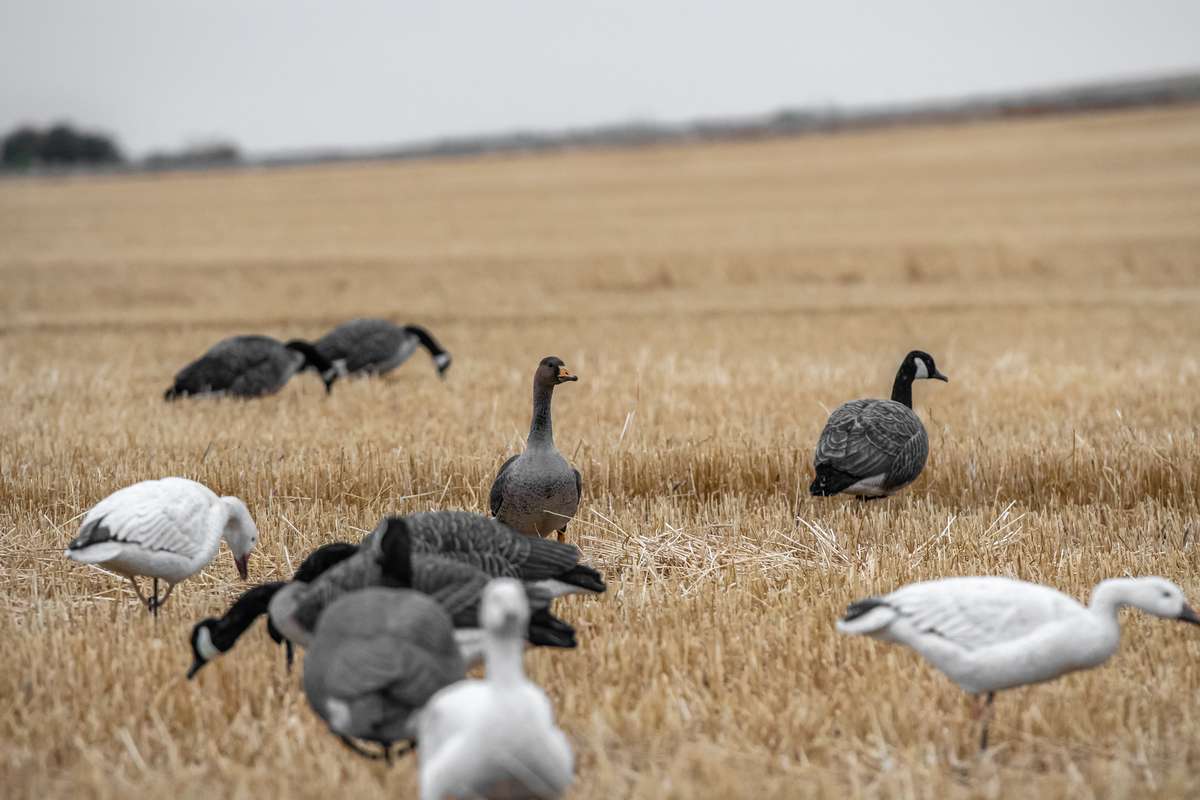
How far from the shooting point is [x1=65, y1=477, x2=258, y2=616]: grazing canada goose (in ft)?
18.7

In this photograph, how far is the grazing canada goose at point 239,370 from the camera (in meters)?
12.7

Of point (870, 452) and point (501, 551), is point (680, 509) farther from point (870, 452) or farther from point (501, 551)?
point (501, 551)

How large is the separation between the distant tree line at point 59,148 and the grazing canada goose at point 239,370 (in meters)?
102

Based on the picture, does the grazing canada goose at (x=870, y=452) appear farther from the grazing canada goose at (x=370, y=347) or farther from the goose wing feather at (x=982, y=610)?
the grazing canada goose at (x=370, y=347)

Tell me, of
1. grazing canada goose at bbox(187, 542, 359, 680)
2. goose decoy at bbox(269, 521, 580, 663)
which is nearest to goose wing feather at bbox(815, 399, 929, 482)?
goose decoy at bbox(269, 521, 580, 663)

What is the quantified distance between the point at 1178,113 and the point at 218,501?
238 ft

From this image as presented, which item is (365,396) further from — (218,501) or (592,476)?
(218,501)

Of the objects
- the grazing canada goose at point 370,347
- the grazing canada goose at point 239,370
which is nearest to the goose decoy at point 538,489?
the grazing canada goose at point 239,370

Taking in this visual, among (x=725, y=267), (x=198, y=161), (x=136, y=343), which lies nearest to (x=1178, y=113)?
(x=725, y=267)

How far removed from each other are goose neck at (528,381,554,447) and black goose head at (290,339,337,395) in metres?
6.55

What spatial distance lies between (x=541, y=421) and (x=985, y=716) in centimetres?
350

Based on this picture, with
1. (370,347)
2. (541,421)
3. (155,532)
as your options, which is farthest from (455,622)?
(370,347)

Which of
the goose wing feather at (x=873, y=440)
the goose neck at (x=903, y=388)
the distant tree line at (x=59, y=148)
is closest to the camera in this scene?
the goose wing feather at (x=873, y=440)

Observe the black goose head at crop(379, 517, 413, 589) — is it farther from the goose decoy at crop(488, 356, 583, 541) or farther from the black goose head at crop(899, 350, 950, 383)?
the black goose head at crop(899, 350, 950, 383)
